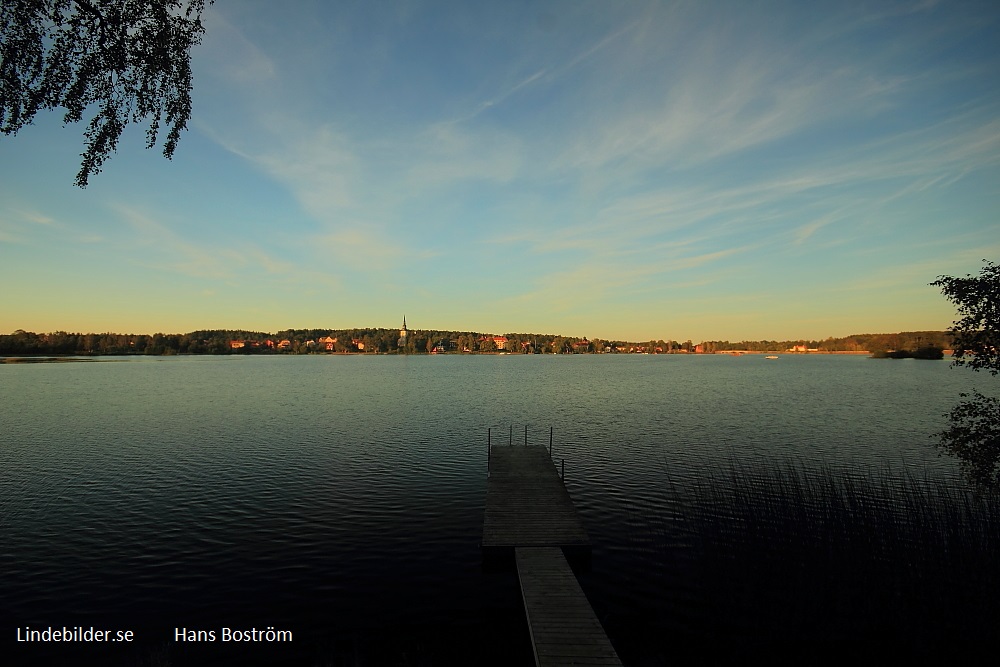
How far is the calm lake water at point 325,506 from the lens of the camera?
15031 mm

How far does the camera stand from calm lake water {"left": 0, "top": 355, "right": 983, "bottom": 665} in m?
15.0

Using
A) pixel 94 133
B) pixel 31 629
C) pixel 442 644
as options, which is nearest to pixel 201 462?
pixel 31 629

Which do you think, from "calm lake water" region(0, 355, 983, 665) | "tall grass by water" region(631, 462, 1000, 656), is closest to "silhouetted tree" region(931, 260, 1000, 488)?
"tall grass by water" region(631, 462, 1000, 656)

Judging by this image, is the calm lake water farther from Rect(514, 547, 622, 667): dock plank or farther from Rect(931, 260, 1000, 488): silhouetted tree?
Rect(931, 260, 1000, 488): silhouetted tree

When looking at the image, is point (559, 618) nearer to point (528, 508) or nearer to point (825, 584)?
point (825, 584)

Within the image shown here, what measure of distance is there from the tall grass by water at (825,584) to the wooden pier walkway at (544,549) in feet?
8.49

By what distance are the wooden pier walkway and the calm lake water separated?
42.4 inches

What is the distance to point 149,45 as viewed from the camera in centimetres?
1015

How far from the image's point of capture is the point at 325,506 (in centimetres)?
2553

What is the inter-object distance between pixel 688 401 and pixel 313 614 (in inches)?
2466

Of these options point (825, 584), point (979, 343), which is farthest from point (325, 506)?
point (979, 343)

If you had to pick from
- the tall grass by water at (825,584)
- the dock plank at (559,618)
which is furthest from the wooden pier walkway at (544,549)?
the tall grass by water at (825,584)

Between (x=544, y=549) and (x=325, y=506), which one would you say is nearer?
(x=544, y=549)

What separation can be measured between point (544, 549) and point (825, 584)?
354 inches
